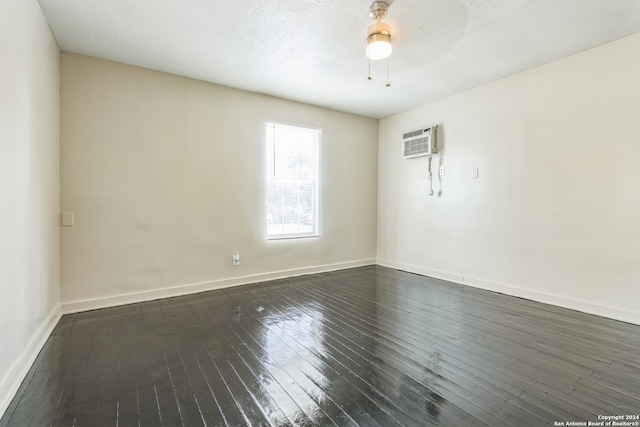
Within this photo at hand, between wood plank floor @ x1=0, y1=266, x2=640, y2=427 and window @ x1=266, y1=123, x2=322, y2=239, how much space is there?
1.54 meters

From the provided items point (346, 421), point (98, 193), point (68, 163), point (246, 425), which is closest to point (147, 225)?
point (98, 193)

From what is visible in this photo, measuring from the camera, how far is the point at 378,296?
145 inches

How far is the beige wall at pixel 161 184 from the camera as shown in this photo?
3152 mm

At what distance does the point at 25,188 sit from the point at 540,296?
15.9ft

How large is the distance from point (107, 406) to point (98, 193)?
7.70ft

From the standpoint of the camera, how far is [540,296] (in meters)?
3.45

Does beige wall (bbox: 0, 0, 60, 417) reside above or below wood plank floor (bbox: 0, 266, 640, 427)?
above

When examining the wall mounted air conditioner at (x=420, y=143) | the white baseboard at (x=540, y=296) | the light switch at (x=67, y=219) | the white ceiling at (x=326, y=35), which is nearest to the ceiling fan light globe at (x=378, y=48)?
the white ceiling at (x=326, y=35)

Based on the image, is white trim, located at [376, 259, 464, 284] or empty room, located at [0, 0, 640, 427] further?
white trim, located at [376, 259, 464, 284]

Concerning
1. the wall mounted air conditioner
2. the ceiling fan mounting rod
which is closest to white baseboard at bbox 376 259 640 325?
the wall mounted air conditioner

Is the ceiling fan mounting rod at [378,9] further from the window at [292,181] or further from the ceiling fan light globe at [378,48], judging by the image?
the window at [292,181]

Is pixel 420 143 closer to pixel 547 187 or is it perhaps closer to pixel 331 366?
pixel 547 187

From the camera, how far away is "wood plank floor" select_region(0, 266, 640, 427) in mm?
1614

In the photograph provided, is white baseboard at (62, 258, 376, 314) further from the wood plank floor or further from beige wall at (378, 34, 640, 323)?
beige wall at (378, 34, 640, 323)
